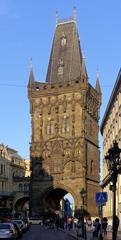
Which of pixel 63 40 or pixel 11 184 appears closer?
pixel 63 40

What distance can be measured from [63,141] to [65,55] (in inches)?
785

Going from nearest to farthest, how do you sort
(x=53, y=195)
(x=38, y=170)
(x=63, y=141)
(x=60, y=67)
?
(x=63, y=141), (x=38, y=170), (x=53, y=195), (x=60, y=67)

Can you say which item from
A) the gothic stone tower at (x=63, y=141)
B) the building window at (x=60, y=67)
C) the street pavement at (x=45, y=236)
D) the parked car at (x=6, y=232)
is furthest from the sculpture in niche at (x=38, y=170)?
the parked car at (x=6, y=232)

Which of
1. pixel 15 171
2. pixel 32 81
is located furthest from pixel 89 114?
pixel 15 171

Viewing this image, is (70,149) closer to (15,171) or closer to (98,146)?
(98,146)

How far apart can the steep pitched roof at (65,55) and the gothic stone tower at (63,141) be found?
0.82m

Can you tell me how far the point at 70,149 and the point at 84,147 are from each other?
2823 mm

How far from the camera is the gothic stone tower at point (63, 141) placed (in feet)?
320

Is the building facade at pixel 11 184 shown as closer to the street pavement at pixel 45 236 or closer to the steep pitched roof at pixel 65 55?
the steep pitched roof at pixel 65 55

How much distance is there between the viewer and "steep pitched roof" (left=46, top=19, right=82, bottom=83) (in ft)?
351

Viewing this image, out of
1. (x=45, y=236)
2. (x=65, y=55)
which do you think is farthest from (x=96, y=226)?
(x=65, y=55)

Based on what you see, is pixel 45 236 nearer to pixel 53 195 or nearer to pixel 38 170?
pixel 38 170

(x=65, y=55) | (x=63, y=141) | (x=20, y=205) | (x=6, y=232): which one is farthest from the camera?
(x=20, y=205)

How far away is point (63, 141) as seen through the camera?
9919 cm
